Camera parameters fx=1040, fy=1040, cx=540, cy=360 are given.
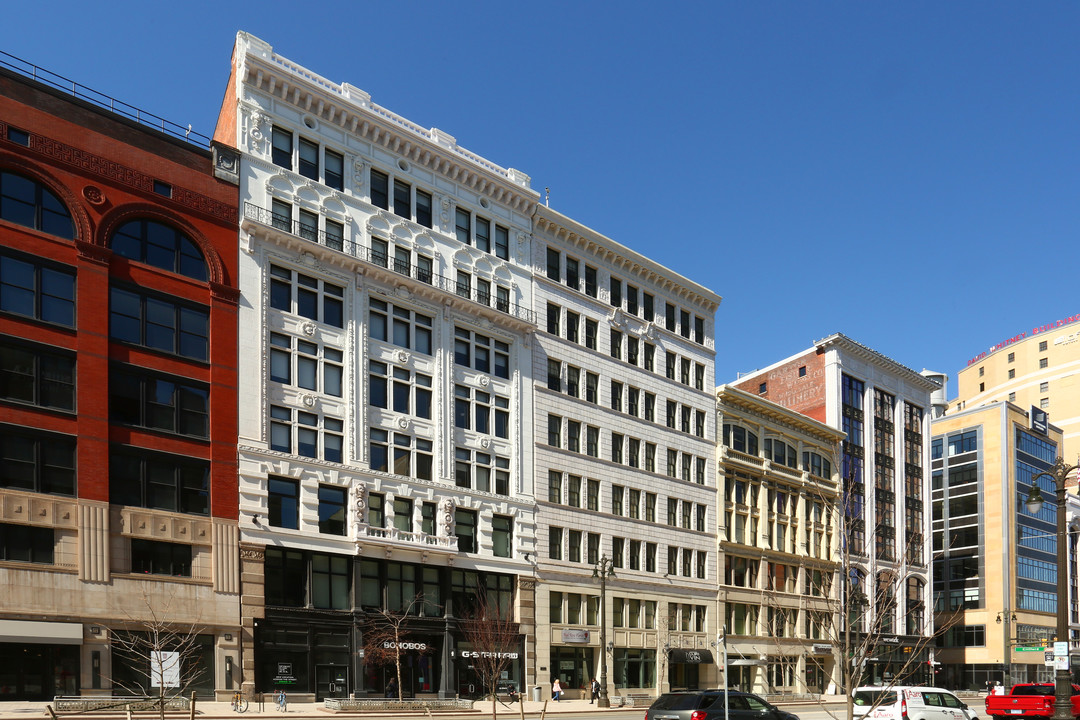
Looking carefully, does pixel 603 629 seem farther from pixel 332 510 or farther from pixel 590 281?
pixel 590 281

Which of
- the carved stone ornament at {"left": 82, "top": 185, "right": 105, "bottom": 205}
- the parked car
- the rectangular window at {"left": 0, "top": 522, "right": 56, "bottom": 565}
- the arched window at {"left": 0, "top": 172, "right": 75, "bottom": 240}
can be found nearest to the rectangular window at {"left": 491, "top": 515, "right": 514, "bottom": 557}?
the rectangular window at {"left": 0, "top": 522, "right": 56, "bottom": 565}

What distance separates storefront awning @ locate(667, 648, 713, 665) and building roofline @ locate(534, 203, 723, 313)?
25.3 m

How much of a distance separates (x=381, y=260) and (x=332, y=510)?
13.7m

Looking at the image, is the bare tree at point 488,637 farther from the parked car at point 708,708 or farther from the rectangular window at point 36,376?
the parked car at point 708,708

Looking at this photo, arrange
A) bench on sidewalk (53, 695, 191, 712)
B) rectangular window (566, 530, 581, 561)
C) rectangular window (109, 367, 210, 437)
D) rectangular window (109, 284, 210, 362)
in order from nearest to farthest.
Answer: bench on sidewalk (53, 695, 191, 712) → rectangular window (109, 367, 210, 437) → rectangular window (109, 284, 210, 362) → rectangular window (566, 530, 581, 561)

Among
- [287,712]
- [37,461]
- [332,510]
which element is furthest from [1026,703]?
[37,461]

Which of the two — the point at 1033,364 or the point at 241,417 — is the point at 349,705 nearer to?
the point at 241,417

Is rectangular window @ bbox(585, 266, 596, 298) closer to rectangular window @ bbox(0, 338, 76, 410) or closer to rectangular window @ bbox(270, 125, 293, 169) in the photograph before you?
rectangular window @ bbox(270, 125, 293, 169)

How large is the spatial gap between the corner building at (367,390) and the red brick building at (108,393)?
1691 mm

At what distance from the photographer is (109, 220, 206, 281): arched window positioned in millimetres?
46500

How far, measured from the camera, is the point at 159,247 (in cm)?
4766

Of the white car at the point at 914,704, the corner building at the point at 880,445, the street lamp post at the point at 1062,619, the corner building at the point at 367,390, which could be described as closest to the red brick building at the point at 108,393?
the corner building at the point at 367,390

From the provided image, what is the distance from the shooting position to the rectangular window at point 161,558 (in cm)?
4419

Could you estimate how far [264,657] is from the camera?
47.3 metres
